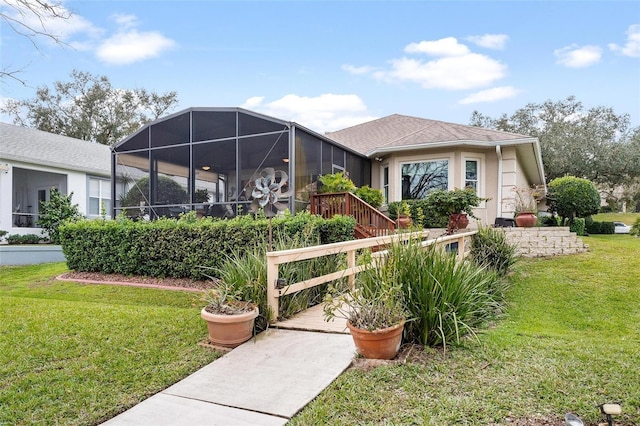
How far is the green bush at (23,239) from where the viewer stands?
12727 mm

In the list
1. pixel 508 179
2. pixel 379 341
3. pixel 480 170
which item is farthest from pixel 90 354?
pixel 508 179

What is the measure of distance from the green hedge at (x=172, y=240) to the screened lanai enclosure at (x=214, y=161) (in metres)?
1.23

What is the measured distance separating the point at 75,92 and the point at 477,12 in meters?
28.2

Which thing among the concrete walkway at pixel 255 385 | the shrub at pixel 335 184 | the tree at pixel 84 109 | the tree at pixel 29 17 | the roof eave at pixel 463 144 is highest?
the tree at pixel 84 109

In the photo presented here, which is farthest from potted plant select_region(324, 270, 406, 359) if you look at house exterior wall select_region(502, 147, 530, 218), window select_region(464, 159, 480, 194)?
house exterior wall select_region(502, 147, 530, 218)

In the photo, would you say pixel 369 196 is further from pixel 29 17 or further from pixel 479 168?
pixel 29 17

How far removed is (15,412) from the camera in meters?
2.74

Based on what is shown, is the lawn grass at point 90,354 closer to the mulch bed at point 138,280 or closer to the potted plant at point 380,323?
the mulch bed at point 138,280

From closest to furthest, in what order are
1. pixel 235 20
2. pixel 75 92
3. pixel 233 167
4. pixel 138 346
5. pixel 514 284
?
pixel 138 346 < pixel 514 284 < pixel 235 20 < pixel 233 167 < pixel 75 92

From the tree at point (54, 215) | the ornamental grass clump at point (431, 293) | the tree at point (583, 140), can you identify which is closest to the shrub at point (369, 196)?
the ornamental grass clump at point (431, 293)

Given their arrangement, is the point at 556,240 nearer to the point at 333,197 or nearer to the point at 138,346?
the point at 333,197

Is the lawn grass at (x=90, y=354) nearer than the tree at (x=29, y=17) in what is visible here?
Yes

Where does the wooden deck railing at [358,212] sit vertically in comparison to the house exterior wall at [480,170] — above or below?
below

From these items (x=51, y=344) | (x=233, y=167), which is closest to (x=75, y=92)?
(x=233, y=167)
